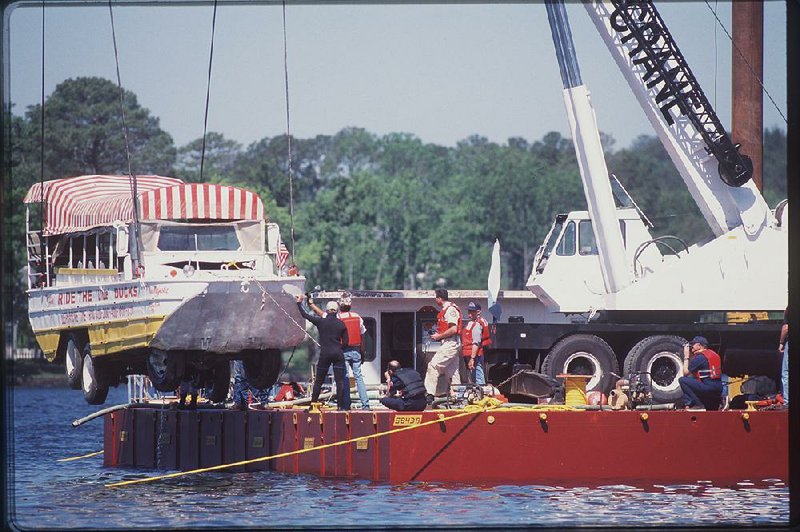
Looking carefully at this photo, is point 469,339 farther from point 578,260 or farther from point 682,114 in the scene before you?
point 682,114

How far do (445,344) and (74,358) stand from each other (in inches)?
293

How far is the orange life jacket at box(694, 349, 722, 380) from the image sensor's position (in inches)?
960

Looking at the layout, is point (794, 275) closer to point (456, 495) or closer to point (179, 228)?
point (456, 495)

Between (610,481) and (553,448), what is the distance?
106 cm

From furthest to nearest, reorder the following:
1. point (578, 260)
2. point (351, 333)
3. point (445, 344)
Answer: point (578, 260), point (445, 344), point (351, 333)

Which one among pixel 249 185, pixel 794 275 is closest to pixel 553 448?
pixel 794 275

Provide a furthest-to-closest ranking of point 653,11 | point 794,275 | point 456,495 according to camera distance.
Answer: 1. point 653,11
2. point 456,495
3. point 794,275

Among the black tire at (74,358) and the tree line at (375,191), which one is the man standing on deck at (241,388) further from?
the tree line at (375,191)

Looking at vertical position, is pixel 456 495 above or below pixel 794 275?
below

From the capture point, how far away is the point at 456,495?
2469cm

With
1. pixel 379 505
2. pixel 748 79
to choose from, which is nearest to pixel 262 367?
pixel 379 505

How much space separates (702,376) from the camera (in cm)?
2477

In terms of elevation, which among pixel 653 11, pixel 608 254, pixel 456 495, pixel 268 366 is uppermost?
pixel 653 11

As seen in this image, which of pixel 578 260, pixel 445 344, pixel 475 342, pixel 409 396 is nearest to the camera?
pixel 409 396
